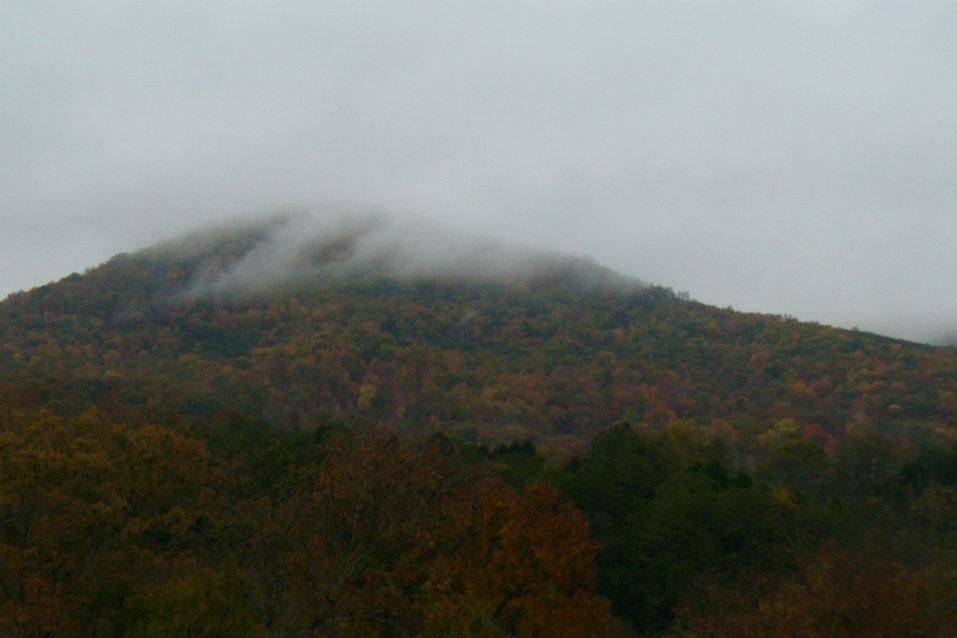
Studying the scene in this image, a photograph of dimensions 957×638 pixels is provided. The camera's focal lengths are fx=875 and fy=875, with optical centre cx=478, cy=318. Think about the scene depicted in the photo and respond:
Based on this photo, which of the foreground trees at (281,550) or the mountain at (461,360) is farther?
the mountain at (461,360)

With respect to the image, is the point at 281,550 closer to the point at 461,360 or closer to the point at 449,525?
the point at 449,525

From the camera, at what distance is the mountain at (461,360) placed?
394 ft

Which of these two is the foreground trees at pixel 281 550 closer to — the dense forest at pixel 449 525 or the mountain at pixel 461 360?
the dense forest at pixel 449 525

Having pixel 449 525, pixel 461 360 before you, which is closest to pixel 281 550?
pixel 449 525

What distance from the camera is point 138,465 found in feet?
121

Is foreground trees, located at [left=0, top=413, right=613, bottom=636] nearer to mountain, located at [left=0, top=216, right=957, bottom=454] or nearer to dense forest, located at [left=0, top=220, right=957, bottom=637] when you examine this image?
dense forest, located at [left=0, top=220, right=957, bottom=637]

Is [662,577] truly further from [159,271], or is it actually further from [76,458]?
[159,271]

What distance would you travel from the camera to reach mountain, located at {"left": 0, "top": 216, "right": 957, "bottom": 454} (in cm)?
12000

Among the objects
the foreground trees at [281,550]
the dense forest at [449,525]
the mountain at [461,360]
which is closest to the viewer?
the dense forest at [449,525]

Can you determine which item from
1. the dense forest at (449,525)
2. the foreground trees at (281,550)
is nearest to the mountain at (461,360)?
the dense forest at (449,525)

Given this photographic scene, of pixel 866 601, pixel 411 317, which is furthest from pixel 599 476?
pixel 411 317

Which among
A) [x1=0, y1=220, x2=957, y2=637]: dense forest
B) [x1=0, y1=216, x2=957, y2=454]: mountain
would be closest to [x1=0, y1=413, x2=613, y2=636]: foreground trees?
[x1=0, y1=220, x2=957, y2=637]: dense forest

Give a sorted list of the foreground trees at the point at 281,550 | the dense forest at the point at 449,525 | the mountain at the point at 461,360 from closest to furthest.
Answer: the dense forest at the point at 449,525 < the foreground trees at the point at 281,550 < the mountain at the point at 461,360

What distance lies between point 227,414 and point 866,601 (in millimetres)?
66059
